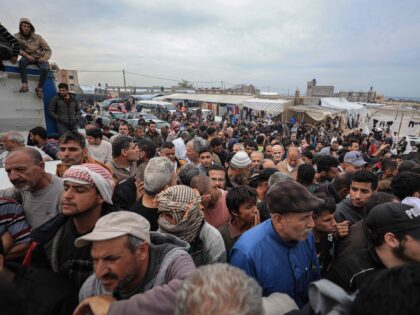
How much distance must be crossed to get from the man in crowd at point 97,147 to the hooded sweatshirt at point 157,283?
12.6 ft

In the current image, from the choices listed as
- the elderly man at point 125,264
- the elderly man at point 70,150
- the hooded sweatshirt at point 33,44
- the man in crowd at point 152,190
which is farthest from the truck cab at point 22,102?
the elderly man at point 125,264

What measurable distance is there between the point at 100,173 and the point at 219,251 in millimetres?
1230

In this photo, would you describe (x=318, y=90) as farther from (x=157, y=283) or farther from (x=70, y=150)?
(x=157, y=283)

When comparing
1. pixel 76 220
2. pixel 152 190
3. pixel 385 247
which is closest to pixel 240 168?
pixel 152 190

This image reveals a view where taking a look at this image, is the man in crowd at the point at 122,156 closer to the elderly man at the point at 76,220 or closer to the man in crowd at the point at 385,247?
the elderly man at the point at 76,220

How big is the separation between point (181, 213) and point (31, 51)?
234 inches

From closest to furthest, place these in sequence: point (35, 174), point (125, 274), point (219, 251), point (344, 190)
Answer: point (125, 274)
point (219, 251)
point (35, 174)
point (344, 190)

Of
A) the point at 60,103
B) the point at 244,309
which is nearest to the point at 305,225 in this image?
the point at 244,309

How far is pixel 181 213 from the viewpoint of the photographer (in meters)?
1.83

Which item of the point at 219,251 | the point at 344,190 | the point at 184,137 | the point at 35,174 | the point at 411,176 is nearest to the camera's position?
the point at 219,251

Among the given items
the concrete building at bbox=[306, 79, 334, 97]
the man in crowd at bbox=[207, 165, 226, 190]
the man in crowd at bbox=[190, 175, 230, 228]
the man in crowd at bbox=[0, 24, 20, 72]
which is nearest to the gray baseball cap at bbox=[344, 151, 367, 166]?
the man in crowd at bbox=[207, 165, 226, 190]

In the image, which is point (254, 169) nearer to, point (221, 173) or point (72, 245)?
point (221, 173)

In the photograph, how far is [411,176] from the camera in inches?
114

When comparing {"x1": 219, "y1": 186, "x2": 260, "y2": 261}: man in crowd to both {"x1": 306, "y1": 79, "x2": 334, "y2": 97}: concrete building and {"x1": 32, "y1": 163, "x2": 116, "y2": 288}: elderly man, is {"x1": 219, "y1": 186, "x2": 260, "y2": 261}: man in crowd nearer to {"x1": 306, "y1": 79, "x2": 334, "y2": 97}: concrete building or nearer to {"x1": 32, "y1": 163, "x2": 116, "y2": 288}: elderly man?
{"x1": 32, "y1": 163, "x2": 116, "y2": 288}: elderly man
